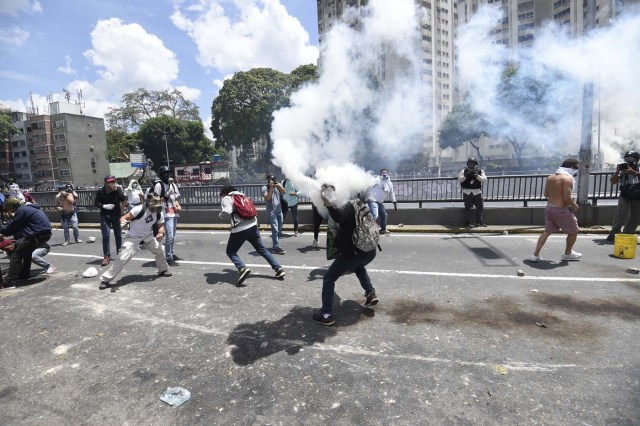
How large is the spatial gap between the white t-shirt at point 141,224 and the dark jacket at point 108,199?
1.87 m

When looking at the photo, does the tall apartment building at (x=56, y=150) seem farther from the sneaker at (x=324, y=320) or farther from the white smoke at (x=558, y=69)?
the sneaker at (x=324, y=320)

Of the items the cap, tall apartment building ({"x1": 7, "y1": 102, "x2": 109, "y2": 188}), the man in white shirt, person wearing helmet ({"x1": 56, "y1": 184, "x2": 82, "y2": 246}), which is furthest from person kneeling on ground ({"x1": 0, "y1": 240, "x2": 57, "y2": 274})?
tall apartment building ({"x1": 7, "y1": 102, "x2": 109, "y2": 188})

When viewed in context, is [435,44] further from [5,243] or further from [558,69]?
[5,243]

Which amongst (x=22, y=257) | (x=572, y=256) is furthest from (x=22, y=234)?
(x=572, y=256)

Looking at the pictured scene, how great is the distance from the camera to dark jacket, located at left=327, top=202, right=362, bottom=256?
13.7 ft

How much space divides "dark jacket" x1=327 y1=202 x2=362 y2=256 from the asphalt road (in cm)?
86

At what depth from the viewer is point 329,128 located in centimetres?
1260

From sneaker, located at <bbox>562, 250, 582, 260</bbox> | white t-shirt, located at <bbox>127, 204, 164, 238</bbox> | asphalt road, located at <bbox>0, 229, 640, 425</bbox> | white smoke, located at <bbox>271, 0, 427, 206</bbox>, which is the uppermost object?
white smoke, located at <bbox>271, 0, 427, 206</bbox>

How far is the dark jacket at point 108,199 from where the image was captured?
7492 millimetres

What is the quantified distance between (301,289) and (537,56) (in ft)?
43.7

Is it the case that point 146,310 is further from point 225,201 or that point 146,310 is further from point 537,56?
point 537,56

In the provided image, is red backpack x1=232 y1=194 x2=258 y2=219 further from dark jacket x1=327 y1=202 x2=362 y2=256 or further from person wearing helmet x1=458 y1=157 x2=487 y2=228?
person wearing helmet x1=458 y1=157 x2=487 y2=228

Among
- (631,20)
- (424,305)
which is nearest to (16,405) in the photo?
(424,305)

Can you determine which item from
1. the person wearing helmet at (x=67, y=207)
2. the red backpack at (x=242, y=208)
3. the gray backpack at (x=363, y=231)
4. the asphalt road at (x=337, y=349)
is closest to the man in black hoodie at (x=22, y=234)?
the asphalt road at (x=337, y=349)
